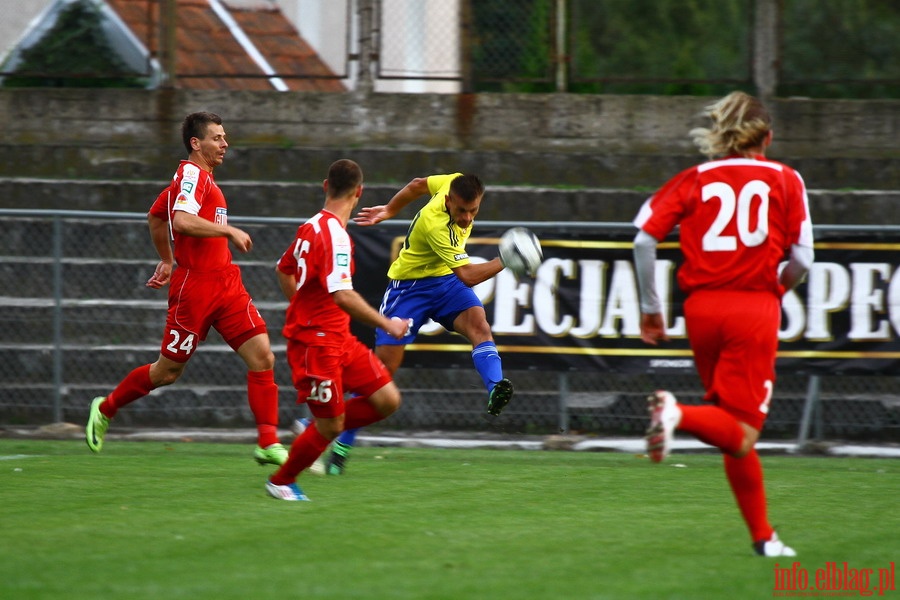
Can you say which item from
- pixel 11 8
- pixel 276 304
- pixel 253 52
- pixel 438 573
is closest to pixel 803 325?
pixel 276 304

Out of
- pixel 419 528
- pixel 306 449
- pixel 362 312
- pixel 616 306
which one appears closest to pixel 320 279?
pixel 362 312

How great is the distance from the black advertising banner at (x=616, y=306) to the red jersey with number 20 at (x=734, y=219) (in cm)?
487

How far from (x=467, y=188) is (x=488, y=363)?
1.30 metres

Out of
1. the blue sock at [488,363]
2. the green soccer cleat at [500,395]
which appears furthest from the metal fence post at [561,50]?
the green soccer cleat at [500,395]

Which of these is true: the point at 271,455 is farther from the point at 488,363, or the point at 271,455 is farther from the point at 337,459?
the point at 488,363

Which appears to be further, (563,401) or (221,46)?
(221,46)

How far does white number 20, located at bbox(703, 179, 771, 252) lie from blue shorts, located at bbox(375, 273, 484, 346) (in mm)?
3595

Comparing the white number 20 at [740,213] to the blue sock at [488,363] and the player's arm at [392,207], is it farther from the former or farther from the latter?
the player's arm at [392,207]

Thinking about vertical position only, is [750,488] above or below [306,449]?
above

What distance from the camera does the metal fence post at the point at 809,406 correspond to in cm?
1023

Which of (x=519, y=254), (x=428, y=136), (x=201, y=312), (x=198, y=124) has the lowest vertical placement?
(x=201, y=312)

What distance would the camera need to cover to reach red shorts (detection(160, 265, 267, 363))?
25.3 ft

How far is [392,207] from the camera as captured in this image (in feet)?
27.3

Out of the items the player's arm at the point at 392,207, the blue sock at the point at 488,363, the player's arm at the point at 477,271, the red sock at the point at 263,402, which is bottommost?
the red sock at the point at 263,402
